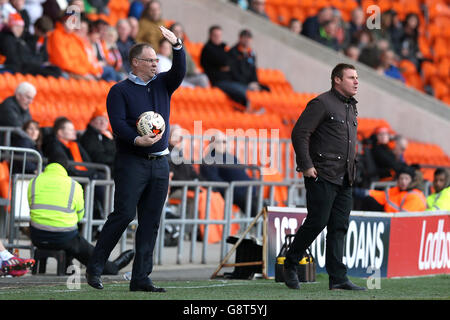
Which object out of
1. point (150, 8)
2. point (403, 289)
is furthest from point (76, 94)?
point (403, 289)

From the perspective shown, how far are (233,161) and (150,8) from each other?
418 cm

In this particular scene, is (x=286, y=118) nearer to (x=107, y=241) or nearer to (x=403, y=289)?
(x=403, y=289)

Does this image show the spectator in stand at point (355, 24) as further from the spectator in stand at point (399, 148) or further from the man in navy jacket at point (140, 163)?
the man in navy jacket at point (140, 163)

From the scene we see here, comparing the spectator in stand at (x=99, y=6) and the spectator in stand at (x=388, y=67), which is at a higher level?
the spectator in stand at (x=99, y=6)

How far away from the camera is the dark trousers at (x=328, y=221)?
9656 millimetres

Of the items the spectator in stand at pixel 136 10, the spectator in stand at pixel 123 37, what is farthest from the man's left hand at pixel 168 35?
the spectator in stand at pixel 136 10

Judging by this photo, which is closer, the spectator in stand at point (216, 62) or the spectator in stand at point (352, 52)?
the spectator in stand at point (216, 62)

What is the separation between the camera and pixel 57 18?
17781 mm

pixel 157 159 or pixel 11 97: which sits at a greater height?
pixel 11 97

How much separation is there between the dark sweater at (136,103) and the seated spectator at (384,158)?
9459 millimetres

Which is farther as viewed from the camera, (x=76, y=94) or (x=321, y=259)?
(x=76, y=94)

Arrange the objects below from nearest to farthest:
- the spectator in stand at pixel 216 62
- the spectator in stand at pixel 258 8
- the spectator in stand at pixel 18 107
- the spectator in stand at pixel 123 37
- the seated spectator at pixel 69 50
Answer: the spectator in stand at pixel 18 107
the seated spectator at pixel 69 50
the spectator in stand at pixel 123 37
the spectator in stand at pixel 216 62
the spectator in stand at pixel 258 8
